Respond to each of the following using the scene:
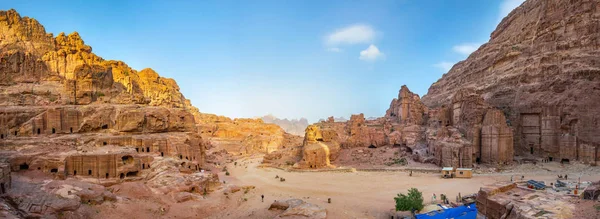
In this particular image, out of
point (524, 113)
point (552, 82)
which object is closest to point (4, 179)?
point (524, 113)

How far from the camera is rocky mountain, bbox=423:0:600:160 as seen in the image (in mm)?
33219

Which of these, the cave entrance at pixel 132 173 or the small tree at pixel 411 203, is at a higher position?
the cave entrance at pixel 132 173

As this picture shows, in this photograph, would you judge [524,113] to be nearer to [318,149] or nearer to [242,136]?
[318,149]

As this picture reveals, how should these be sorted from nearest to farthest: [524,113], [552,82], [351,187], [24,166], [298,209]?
[298,209]
[24,166]
[351,187]
[552,82]
[524,113]

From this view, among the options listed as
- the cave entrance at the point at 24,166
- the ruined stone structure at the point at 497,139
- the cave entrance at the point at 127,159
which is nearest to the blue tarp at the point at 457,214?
the cave entrance at the point at 127,159

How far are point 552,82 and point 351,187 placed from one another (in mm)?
28858

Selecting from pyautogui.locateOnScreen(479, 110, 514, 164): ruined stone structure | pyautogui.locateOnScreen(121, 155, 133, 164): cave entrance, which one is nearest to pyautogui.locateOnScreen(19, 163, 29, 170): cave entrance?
pyautogui.locateOnScreen(121, 155, 133, 164): cave entrance

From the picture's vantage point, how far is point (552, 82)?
3591 cm

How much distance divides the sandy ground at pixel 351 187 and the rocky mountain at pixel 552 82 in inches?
182

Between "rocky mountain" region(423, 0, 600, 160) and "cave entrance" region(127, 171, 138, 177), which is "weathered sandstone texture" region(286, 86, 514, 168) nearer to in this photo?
"rocky mountain" region(423, 0, 600, 160)

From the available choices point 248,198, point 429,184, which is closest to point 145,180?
point 248,198

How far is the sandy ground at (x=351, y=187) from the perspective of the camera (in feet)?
70.1

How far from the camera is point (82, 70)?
112 feet

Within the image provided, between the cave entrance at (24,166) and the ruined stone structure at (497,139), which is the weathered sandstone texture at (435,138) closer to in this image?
the ruined stone structure at (497,139)
